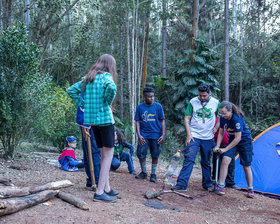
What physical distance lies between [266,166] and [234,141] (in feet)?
5.36

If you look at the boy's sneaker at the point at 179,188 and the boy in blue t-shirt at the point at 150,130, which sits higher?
the boy in blue t-shirt at the point at 150,130

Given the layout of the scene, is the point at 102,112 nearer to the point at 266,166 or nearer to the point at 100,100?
the point at 100,100

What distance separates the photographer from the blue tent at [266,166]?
5.90 meters

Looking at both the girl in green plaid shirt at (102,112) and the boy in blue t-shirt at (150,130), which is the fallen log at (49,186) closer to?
the girl in green plaid shirt at (102,112)

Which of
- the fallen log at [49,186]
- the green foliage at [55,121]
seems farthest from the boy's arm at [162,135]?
the green foliage at [55,121]

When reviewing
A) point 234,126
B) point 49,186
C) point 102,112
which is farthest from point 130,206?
point 234,126

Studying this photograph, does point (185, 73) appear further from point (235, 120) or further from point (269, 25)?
point (269, 25)

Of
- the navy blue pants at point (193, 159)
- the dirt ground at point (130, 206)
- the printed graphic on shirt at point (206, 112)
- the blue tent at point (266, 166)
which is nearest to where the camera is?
the dirt ground at point (130, 206)

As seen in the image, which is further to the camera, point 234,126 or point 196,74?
point 196,74

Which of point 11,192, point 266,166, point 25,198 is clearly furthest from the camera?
point 266,166

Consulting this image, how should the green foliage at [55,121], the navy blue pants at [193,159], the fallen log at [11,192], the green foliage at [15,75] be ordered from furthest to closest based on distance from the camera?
the green foliage at [55,121] → the green foliage at [15,75] → the navy blue pants at [193,159] → the fallen log at [11,192]

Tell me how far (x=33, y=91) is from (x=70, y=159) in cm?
161

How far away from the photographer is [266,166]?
6.23m

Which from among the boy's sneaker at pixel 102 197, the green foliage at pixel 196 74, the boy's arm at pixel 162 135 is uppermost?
the green foliage at pixel 196 74
